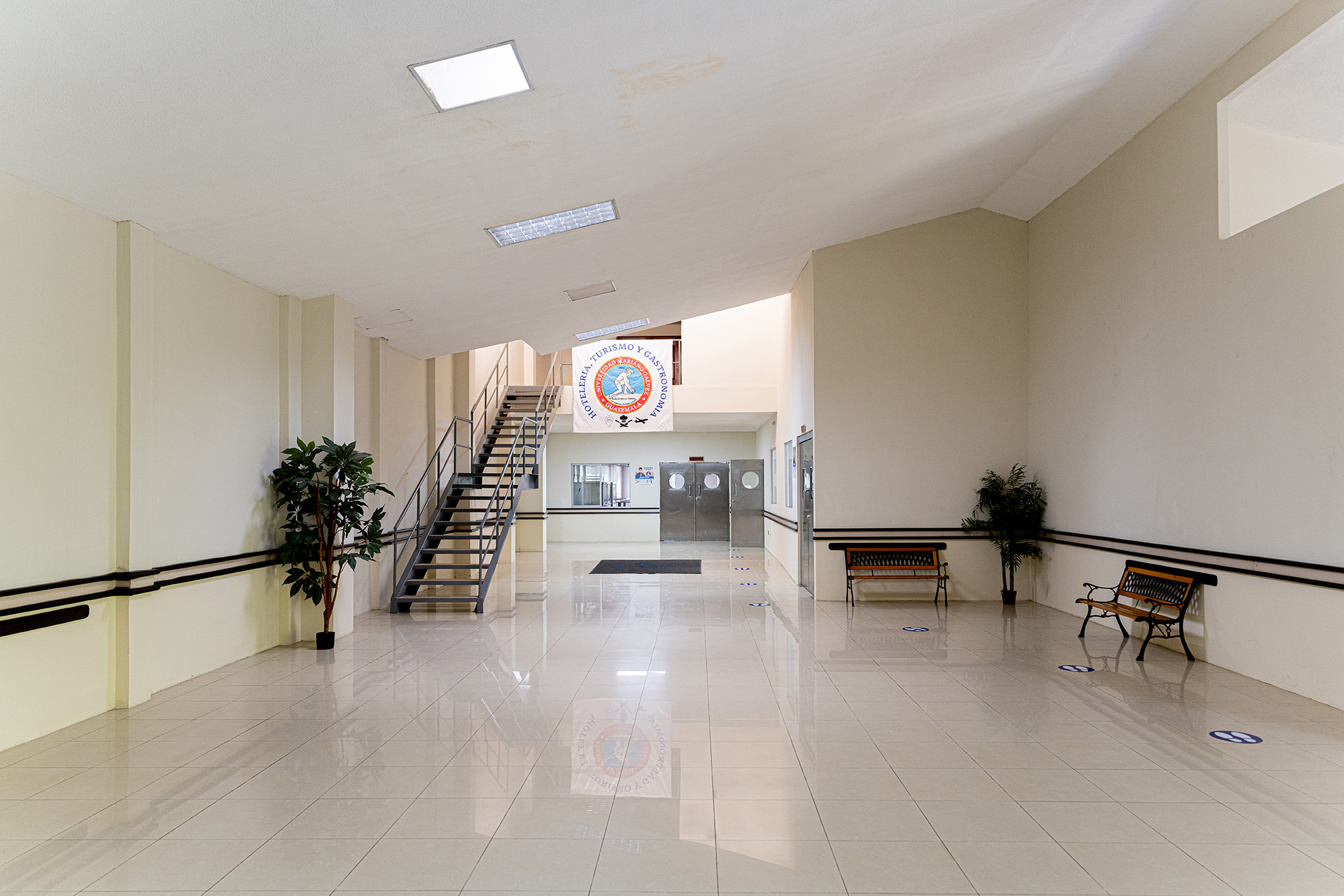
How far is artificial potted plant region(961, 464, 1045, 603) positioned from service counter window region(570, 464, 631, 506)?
36.6 ft

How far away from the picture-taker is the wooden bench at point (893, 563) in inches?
368

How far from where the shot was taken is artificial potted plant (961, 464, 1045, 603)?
9211 mm

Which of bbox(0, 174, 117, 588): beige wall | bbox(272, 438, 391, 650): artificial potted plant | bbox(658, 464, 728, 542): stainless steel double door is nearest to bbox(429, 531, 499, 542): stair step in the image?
bbox(272, 438, 391, 650): artificial potted plant

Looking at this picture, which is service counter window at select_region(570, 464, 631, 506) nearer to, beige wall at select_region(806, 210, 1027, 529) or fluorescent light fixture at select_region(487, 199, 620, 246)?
beige wall at select_region(806, 210, 1027, 529)

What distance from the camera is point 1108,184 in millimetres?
7773

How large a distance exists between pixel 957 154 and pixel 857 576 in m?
4.60

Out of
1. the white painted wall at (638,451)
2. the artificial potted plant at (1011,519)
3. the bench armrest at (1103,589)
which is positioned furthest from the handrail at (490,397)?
the bench armrest at (1103,589)

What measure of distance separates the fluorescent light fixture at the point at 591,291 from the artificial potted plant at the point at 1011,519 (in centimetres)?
498

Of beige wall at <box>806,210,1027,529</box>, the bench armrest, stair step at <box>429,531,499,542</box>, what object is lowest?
the bench armrest

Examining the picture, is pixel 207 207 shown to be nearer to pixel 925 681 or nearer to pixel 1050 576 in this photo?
pixel 925 681

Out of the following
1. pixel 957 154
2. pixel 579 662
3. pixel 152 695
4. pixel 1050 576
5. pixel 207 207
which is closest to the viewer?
pixel 207 207

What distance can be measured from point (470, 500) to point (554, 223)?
5.50 meters

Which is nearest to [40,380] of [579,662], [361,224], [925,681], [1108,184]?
[361,224]

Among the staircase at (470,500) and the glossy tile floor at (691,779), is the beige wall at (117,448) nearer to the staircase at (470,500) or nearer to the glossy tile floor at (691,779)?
the glossy tile floor at (691,779)
